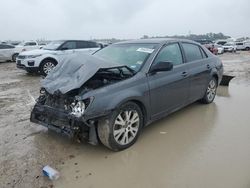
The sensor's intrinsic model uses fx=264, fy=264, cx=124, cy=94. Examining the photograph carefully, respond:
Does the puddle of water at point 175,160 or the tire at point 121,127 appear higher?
the tire at point 121,127

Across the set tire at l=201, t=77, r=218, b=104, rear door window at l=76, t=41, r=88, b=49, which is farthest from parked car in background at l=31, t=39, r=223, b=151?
rear door window at l=76, t=41, r=88, b=49

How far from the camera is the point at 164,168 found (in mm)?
3320

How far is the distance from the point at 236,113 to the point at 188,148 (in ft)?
7.01

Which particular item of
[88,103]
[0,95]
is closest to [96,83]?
[88,103]

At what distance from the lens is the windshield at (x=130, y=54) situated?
431cm

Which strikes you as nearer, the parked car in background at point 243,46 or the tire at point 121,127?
the tire at point 121,127

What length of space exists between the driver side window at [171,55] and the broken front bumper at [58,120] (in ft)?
5.65

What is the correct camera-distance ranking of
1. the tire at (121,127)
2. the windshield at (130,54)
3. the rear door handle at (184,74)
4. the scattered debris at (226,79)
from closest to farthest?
the tire at (121,127)
the windshield at (130,54)
the rear door handle at (184,74)
the scattered debris at (226,79)

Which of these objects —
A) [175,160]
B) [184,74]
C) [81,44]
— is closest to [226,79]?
[184,74]

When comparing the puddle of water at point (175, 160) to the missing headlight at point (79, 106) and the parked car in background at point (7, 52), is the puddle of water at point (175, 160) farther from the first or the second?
the parked car in background at point (7, 52)

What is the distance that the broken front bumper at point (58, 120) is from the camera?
3.48 m

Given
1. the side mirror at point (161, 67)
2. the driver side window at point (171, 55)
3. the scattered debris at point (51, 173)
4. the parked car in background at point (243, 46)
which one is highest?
the parked car in background at point (243, 46)

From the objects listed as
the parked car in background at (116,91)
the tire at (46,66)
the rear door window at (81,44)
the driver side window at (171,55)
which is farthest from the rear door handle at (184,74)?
the rear door window at (81,44)

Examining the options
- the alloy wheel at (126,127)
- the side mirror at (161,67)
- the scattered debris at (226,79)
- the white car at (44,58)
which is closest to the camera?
the alloy wheel at (126,127)
